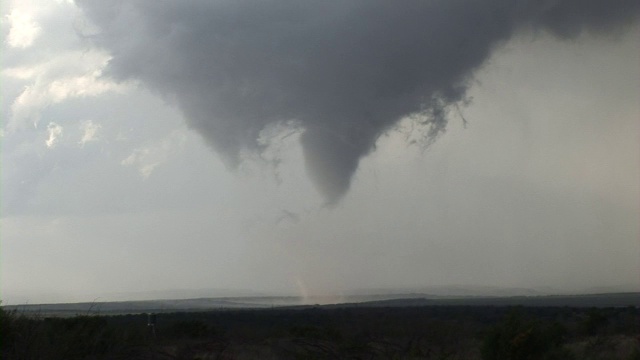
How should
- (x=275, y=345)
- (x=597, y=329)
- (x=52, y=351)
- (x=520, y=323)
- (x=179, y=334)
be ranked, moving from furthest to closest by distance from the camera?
(x=597, y=329) < (x=179, y=334) < (x=520, y=323) < (x=275, y=345) < (x=52, y=351)

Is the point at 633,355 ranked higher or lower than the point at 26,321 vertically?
lower

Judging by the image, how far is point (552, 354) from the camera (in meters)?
25.0

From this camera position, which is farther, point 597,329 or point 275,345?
point 597,329

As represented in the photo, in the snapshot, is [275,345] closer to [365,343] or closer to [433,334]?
[365,343]

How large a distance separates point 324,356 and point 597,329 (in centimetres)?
2861

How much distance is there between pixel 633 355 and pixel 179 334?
2292 cm

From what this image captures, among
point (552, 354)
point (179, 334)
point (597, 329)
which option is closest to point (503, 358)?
point (552, 354)

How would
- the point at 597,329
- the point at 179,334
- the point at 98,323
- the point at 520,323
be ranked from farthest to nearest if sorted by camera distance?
the point at 597,329 → the point at 179,334 → the point at 98,323 → the point at 520,323

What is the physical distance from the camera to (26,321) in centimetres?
2344

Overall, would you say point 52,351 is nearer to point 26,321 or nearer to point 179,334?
point 26,321

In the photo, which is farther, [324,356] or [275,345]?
[275,345]

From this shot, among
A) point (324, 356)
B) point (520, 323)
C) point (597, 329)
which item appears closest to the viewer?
point (324, 356)

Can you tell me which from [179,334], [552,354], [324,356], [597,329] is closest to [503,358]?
[552,354]

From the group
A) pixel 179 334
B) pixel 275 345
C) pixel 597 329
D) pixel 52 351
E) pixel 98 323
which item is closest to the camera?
pixel 52 351
